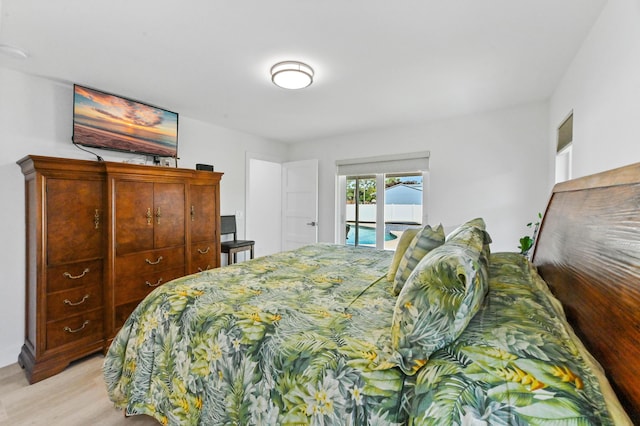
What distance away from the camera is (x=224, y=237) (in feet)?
13.6

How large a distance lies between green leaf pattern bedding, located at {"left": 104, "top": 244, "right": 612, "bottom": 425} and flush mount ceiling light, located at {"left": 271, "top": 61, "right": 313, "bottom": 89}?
160 cm

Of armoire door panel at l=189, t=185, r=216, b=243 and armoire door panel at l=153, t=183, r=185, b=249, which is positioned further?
armoire door panel at l=189, t=185, r=216, b=243

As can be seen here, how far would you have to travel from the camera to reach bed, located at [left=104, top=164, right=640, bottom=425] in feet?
2.29

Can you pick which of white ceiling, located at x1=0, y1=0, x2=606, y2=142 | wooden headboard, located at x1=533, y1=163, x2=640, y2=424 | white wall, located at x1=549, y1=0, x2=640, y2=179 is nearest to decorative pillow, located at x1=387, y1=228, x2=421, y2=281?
wooden headboard, located at x1=533, y1=163, x2=640, y2=424

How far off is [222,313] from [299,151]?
4.14 meters

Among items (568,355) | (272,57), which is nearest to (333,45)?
(272,57)

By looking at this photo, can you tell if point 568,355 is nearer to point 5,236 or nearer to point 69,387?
point 69,387

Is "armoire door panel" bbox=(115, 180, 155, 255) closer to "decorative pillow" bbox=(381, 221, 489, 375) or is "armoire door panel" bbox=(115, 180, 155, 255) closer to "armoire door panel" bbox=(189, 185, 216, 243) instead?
"armoire door panel" bbox=(189, 185, 216, 243)

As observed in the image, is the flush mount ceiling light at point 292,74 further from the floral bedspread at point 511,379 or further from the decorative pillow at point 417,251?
the floral bedspread at point 511,379

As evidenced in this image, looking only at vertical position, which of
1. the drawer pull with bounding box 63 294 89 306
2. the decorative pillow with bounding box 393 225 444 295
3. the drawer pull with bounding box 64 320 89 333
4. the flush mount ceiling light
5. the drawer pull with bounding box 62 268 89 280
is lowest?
the drawer pull with bounding box 64 320 89 333

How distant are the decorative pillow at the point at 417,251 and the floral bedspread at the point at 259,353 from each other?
0.11 meters

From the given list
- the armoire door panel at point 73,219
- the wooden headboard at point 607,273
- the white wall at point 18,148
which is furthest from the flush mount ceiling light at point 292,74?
the white wall at point 18,148

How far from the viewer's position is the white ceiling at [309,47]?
63.2 inches

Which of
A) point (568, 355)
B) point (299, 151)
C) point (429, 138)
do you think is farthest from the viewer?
point (299, 151)
